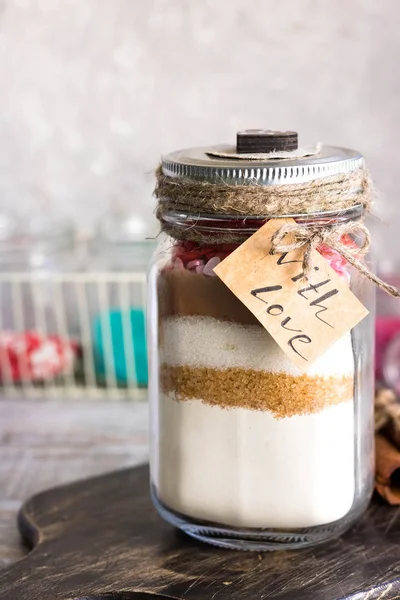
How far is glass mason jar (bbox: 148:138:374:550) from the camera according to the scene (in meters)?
0.60

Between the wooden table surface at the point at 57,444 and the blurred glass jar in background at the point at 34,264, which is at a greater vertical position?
the blurred glass jar in background at the point at 34,264

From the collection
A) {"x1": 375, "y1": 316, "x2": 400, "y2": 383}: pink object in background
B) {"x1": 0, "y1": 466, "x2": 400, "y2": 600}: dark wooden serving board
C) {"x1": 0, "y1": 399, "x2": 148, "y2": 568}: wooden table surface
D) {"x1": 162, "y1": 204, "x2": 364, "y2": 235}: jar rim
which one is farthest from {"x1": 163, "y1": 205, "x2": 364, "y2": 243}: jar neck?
{"x1": 375, "y1": 316, "x2": 400, "y2": 383}: pink object in background

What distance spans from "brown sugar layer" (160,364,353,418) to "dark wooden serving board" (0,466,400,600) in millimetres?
126

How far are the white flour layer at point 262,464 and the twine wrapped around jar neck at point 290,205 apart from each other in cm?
12

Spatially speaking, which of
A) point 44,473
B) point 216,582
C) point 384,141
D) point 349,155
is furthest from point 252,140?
point 384,141

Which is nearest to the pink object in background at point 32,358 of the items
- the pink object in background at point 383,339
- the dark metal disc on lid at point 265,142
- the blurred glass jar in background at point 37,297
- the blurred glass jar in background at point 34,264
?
the blurred glass jar in background at point 37,297

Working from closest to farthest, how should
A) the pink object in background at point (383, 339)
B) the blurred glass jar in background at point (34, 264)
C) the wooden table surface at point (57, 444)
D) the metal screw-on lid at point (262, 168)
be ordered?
1. the metal screw-on lid at point (262, 168)
2. the wooden table surface at point (57, 444)
3. the pink object in background at point (383, 339)
4. the blurred glass jar in background at point (34, 264)

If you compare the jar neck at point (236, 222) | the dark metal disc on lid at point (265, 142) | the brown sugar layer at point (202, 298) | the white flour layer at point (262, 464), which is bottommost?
the white flour layer at point (262, 464)

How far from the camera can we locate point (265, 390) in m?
0.61

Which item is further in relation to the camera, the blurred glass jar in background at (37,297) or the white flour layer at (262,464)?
the blurred glass jar in background at (37,297)

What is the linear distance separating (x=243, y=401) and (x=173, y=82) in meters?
1.02

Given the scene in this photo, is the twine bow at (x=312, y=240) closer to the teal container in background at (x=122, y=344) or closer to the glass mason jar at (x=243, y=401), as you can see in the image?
the glass mason jar at (x=243, y=401)

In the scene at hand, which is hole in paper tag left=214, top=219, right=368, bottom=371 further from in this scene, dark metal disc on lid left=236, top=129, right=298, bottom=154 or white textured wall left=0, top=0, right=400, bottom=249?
white textured wall left=0, top=0, right=400, bottom=249

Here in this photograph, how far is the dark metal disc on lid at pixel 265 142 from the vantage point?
621 mm
